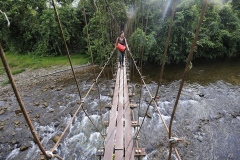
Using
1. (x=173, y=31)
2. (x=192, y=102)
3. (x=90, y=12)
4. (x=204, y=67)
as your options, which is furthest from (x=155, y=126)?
(x=90, y=12)

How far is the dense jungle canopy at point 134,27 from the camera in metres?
6.18

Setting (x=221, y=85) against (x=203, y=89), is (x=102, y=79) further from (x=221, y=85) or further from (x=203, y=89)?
(x=221, y=85)

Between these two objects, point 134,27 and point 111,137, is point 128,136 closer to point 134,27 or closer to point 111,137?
point 111,137

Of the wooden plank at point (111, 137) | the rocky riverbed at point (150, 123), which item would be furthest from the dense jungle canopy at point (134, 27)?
the wooden plank at point (111, 137)

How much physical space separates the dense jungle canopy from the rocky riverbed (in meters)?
1.77

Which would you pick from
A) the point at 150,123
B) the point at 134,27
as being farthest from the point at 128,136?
the point at 134,27

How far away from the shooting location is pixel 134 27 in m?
8.19

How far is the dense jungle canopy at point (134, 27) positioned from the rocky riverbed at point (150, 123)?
1768mm

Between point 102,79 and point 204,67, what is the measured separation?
4.73 m

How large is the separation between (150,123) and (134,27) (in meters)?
5.98

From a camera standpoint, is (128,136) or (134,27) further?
(134,27)

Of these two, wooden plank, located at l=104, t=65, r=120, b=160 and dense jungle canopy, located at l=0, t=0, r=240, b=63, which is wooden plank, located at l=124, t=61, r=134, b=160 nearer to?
wooden plank, located at l=104, t=65, r=120, b=160

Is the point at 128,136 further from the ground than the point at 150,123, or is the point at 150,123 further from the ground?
the point at 128,136

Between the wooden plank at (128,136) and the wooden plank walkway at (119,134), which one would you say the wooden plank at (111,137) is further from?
the wooden plank at (128,136)
